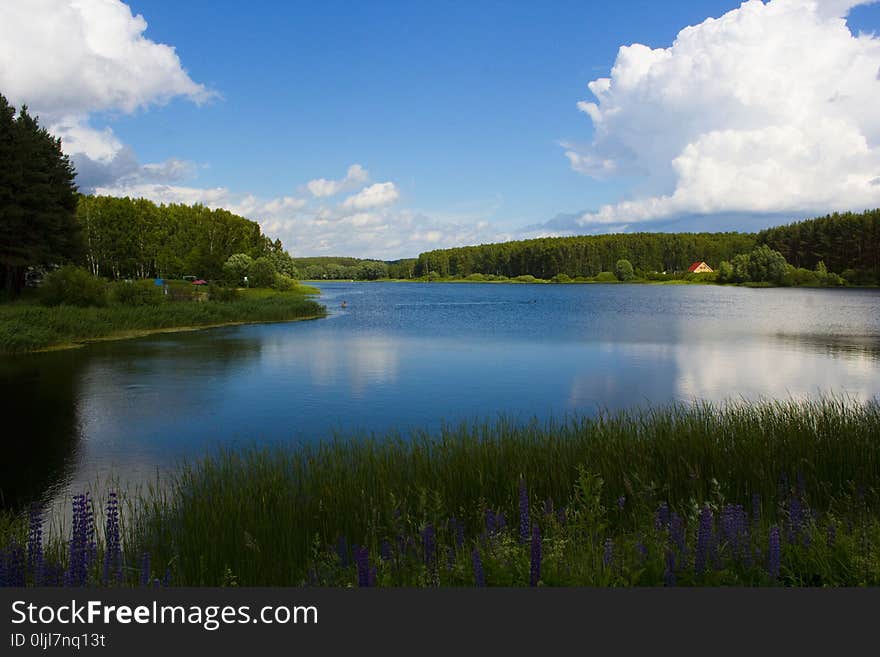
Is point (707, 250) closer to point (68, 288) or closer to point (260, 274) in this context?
point (260, 274)

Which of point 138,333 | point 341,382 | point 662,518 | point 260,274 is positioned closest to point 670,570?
point 662,518

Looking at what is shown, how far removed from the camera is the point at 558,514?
616 cm

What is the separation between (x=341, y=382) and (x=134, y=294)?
80.2ft

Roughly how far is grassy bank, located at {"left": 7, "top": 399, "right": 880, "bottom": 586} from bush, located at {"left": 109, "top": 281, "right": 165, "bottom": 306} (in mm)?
34155

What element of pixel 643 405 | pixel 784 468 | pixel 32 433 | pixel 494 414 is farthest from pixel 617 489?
pixel 32 433

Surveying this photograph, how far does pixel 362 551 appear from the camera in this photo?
142 inches

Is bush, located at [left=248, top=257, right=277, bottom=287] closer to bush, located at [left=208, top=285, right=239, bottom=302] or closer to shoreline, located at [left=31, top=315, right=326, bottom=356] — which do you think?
bush, located at [left=208, top=285, right=239, bottom=302]

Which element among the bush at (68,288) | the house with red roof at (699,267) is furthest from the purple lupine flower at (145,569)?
the house with red roof at (699,267)

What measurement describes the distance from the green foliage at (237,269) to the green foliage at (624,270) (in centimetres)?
11134

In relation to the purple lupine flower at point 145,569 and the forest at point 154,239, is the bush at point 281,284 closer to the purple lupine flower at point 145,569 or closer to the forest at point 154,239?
the forest at point 154,239

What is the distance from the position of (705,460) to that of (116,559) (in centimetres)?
666

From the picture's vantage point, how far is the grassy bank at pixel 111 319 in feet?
85.6

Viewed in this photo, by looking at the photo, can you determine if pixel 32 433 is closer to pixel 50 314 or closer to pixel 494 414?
pixel 494 414

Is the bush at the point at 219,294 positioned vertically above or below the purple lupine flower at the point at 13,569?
above
